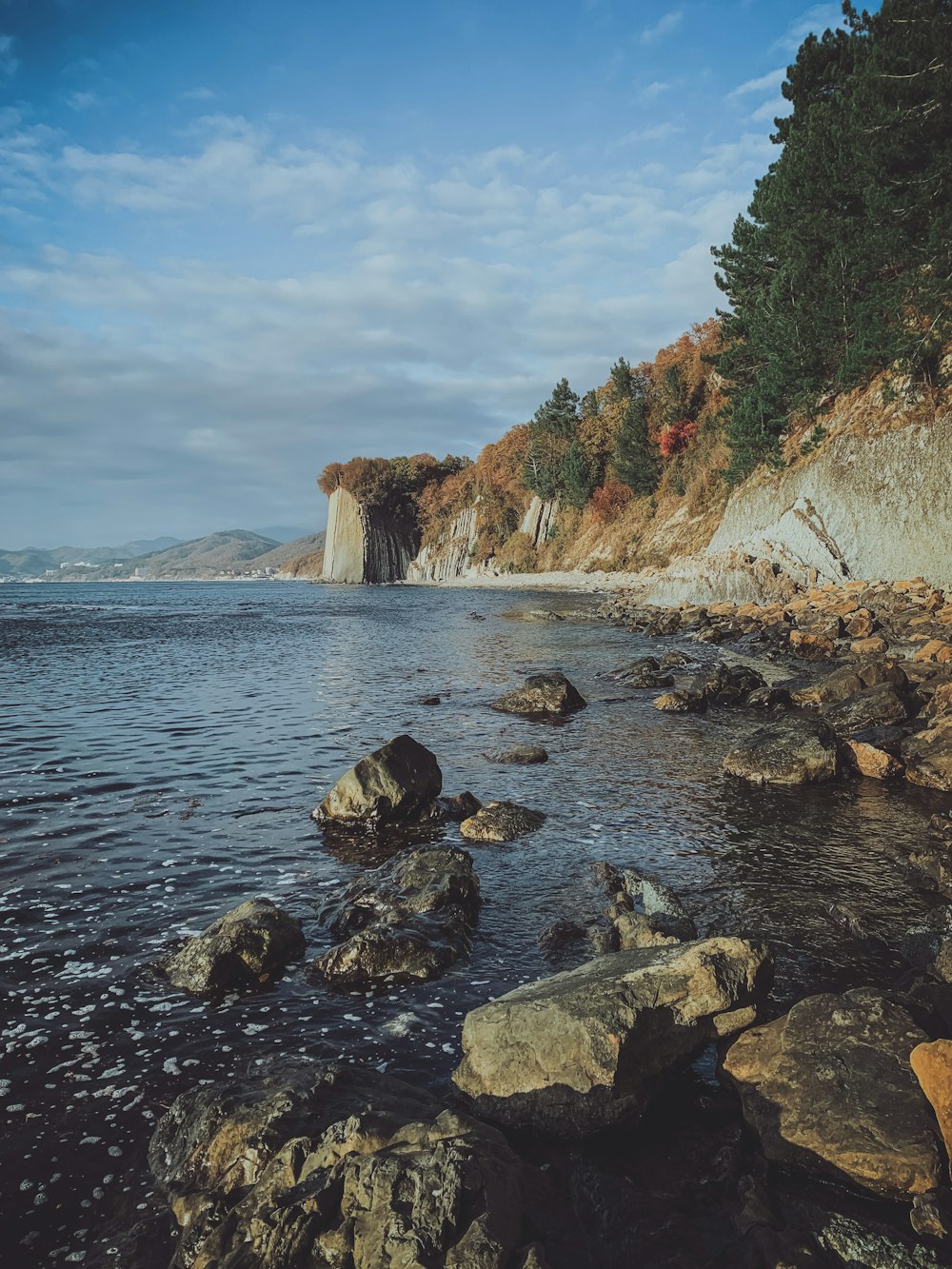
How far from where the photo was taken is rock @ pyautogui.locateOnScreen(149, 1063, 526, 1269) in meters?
3.55

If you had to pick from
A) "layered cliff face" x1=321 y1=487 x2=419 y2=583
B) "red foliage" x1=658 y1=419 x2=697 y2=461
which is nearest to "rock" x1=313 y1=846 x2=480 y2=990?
"red foliage" x1=658 y1=419 x2=697 y2=461

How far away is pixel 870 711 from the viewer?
15.4m

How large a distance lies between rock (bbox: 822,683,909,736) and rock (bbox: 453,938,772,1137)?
11208mm

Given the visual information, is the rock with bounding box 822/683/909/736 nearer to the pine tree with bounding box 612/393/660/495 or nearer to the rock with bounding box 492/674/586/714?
the rock with bounding box 492/674/586/714

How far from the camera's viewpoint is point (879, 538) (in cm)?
3066

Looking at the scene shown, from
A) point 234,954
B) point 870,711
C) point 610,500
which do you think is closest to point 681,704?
point 870,711

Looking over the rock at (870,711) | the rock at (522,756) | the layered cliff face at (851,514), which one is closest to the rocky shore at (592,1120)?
the rock at (522,756)

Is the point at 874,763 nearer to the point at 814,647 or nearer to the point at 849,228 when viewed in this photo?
the point at 814,647

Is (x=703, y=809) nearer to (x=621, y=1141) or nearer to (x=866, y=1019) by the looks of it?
(x=866, y=1019)

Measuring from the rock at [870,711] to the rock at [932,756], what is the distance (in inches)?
60.4

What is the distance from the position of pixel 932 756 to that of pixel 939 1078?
387 inches

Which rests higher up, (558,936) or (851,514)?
(851,514)

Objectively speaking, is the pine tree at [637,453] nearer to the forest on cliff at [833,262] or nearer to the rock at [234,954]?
the forest on cliff at [833,262]

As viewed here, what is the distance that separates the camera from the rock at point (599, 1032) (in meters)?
4.88
